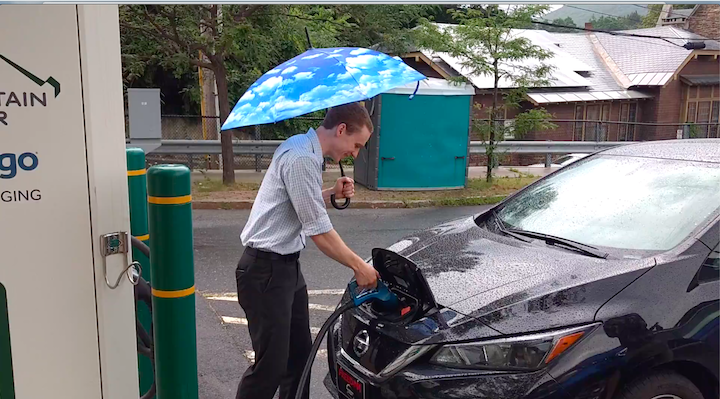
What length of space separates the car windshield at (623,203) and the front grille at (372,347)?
115cm

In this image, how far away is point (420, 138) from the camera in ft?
37.3

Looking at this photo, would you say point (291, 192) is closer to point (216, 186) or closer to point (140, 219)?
point (140, 219)

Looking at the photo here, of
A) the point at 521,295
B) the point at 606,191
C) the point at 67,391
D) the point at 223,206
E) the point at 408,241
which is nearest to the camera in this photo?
the point at 67,391

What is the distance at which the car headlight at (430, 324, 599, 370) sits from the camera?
2.36 m

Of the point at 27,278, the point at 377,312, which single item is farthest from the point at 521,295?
the point at 27,278

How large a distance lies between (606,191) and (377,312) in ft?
4.96

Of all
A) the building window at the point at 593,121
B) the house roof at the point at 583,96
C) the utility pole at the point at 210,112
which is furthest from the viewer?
the utility pole at the point at 210,112

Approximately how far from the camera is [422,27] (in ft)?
33.7

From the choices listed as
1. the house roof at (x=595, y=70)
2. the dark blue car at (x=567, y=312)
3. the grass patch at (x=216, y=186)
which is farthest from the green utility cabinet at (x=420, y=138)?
the dark blue car at (x=567, y=312)

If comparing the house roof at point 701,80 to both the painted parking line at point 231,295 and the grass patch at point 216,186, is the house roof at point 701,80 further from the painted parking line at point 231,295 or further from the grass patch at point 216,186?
the grass patch at point 216,186

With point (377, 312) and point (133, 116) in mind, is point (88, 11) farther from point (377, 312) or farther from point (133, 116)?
point (133, 116)

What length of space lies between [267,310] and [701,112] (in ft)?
10.3

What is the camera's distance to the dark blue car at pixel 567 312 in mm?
2371

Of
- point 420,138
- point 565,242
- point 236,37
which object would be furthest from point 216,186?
point 565,242
